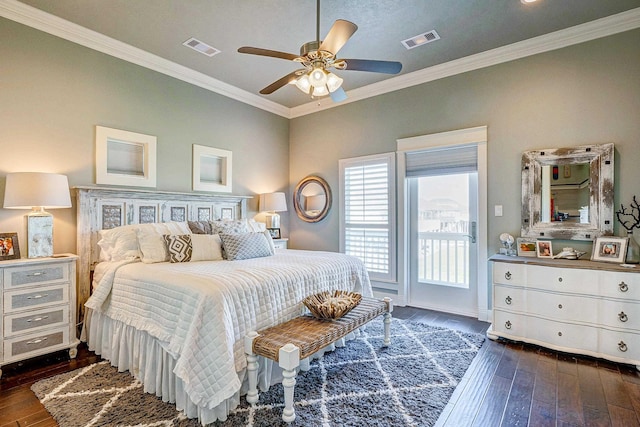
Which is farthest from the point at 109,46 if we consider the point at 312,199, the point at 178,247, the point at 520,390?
the point at 520,390

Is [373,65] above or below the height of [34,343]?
above

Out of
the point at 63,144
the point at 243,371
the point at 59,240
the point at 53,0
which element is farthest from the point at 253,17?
the point at 243,371

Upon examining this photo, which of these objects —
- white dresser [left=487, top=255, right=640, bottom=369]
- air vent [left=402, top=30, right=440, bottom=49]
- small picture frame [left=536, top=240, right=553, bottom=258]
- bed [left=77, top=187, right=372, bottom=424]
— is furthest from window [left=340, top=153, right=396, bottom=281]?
small picture frame [left=536, top=240, right=553, bottom=258]

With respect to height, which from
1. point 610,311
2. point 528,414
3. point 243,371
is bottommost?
point 528,414

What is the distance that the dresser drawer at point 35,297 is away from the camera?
247 centimetres

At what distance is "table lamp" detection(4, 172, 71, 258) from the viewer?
8.47ft

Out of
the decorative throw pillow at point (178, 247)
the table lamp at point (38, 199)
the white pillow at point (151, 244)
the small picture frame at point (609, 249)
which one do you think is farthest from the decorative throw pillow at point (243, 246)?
the small picture frame at point (609, 249)

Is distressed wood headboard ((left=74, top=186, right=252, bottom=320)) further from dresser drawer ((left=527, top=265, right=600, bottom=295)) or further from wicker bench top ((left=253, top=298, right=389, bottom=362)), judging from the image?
dresser drawer ((left=527, top=265, right=600, bottom=295))

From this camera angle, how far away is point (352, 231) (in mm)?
4805

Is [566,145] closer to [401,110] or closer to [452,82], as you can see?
[452,82]

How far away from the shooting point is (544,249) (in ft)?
10.7

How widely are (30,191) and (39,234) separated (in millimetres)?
407

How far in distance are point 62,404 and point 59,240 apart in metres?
1.56

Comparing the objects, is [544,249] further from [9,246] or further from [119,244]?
[9,246]
